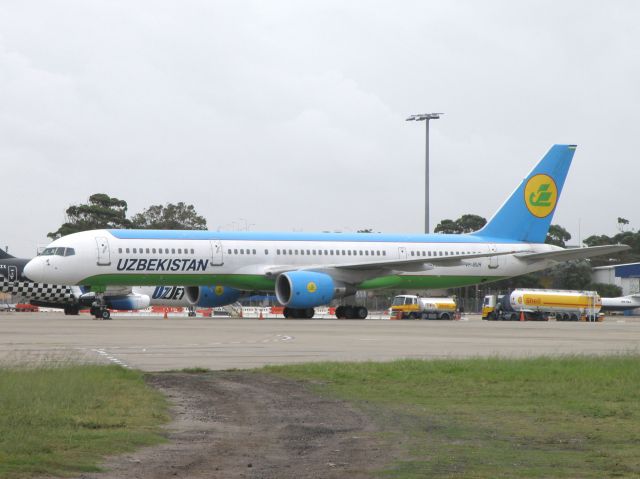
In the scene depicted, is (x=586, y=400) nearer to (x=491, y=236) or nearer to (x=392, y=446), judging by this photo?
(x=392, y=446)

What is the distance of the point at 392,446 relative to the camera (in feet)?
32.7

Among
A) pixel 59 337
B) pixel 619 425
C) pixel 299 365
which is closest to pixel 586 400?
pixel 619 425

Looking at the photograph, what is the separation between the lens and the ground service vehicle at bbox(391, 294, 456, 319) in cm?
6819

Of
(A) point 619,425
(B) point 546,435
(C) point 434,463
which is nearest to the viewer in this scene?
(C) point 434,463

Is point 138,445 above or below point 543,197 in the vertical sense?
below

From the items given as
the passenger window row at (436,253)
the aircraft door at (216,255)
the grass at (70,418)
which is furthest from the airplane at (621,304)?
the grass at (70,418)

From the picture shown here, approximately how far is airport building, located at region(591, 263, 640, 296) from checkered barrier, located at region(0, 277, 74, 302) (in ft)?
182

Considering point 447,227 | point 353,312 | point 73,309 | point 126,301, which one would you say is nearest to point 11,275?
point 73,309

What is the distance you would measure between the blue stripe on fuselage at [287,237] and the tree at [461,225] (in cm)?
7574

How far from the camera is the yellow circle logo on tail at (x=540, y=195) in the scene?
56.1 metres

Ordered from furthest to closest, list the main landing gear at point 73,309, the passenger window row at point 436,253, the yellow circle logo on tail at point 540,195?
the main landing gear at point 73,309 < the yellow circle logo on tail at point 540,195 < the passenger window row at point 436,253

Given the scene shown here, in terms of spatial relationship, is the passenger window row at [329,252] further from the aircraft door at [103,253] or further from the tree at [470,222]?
the tree at [470,222]

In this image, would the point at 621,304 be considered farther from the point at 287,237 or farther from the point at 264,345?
the point at 264,345

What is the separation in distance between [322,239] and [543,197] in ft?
41.1
